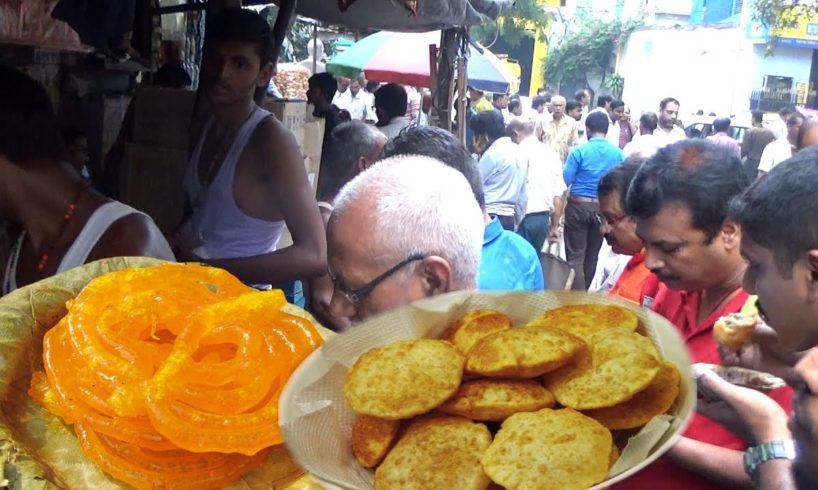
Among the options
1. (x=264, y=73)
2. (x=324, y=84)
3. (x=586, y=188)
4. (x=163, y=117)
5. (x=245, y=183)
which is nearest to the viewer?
(x=245, y=183)

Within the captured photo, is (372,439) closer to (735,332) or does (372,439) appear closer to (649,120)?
(735,332)

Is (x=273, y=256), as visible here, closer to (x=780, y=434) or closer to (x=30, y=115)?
(x=30, y=115)

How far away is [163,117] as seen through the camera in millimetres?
3828

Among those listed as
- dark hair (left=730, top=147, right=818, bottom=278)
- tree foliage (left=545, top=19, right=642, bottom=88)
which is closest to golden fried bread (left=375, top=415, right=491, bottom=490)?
dark hair (left=730, top=147, right=818, bottom=278)

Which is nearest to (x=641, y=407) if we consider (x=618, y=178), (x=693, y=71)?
(x=618, y=178)

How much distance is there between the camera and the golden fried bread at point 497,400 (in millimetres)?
1064

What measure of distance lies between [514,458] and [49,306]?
0.90 m

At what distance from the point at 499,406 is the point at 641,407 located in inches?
7.3

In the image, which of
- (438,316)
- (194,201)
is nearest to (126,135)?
(194,201)

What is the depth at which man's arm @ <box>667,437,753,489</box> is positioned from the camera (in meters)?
1.91

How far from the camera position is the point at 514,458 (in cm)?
98

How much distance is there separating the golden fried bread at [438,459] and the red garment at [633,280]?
7.50 ft

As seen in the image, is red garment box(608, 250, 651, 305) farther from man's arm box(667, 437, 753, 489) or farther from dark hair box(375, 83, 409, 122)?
dark hair box(375, 83, 409, 122)

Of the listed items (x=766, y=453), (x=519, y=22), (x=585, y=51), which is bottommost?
(x=766, y=453)
